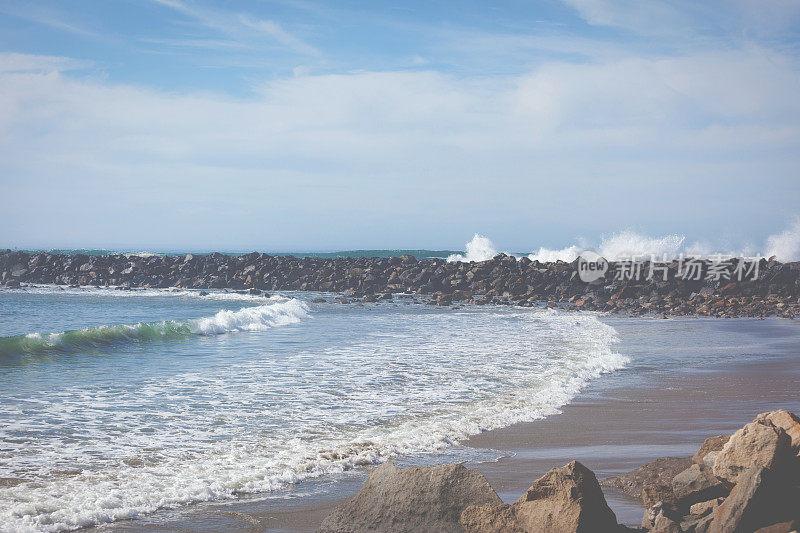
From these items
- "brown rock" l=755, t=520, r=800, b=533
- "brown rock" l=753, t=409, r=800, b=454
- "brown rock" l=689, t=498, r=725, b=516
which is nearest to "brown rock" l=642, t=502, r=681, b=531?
"brown rock" l=689, t=498, r=725, b=516

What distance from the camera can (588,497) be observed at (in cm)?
350

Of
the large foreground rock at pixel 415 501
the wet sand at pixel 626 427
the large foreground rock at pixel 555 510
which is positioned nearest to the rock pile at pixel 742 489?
the large foreground rock at pixel 555 510

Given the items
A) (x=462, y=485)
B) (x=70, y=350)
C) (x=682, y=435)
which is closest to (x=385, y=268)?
(x=70, y=350)

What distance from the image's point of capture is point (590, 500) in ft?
11.5

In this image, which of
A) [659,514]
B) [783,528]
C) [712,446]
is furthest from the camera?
[712,446]

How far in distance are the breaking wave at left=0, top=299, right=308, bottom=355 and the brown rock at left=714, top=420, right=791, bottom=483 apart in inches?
505

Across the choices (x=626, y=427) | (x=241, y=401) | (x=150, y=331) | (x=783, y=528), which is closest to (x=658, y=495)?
(x=783, y=528)

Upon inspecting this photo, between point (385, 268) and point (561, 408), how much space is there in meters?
30.6

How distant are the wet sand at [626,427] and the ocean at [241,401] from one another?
10.6 inches

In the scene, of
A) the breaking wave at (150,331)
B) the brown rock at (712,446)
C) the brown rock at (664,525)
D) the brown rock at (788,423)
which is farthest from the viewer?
the breaking wave at (150,331)

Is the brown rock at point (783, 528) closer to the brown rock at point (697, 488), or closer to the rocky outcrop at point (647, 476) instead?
the brown rock at point (697, 488)

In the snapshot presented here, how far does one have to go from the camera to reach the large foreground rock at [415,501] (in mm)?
3803

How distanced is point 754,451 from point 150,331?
49.5 ft

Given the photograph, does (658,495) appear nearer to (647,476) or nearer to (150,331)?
(647,476)
